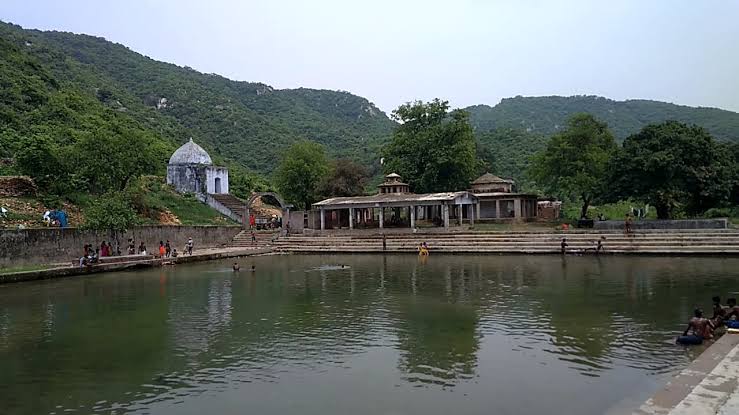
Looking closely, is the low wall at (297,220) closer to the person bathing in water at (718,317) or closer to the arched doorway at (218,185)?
the arched doorway at (218,185)

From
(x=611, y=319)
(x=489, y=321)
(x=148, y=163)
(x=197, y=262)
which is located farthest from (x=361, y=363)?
(x=148, y=163)

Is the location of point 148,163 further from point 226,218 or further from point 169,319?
point 169,319

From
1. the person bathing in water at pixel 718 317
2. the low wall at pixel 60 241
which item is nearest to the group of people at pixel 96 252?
the low wall at pixel 60 241

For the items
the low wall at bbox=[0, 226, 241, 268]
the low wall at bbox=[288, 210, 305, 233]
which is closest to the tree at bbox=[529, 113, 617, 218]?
the low wall at bbox=[288, 210, 305, 233]

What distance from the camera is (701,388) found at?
24.7ft

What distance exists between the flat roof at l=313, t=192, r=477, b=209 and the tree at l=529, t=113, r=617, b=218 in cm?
689

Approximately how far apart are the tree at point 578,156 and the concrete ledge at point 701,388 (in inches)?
1298

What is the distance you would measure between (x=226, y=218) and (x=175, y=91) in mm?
53847

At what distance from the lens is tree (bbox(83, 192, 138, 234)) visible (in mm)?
27719

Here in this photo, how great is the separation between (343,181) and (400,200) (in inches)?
373

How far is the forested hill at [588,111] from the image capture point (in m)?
96.6

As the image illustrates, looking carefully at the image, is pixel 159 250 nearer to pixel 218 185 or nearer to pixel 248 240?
pixel 248 240

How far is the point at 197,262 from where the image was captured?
31.3 meters

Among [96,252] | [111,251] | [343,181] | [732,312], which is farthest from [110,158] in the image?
[732,312]
